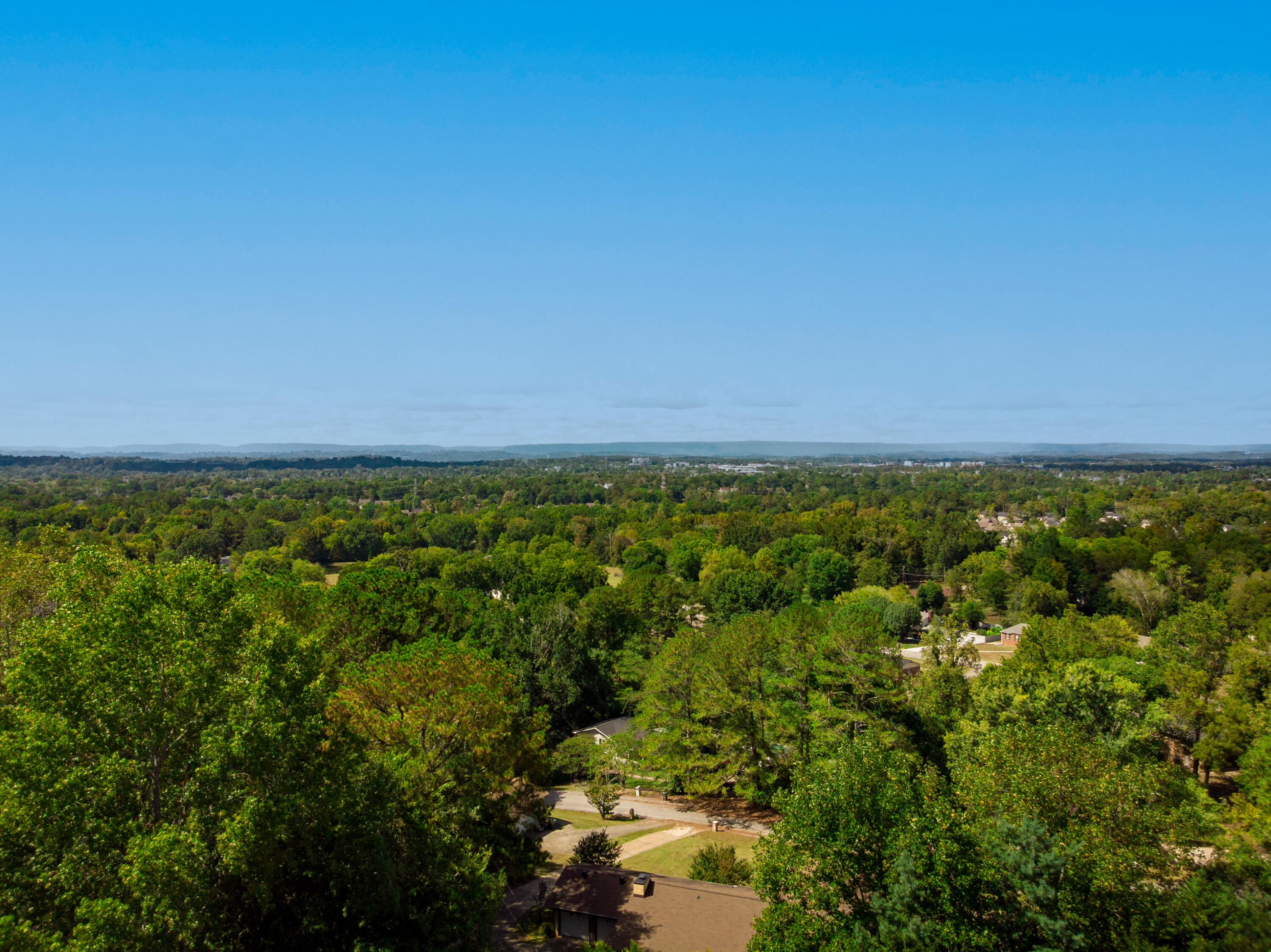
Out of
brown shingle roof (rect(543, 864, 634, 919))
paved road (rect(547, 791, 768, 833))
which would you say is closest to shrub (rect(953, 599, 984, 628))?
paved road (rect(547, 791, 768, 833))

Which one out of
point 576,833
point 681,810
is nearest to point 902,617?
point 681,810

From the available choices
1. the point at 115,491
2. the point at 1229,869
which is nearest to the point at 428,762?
the point at 1229,869

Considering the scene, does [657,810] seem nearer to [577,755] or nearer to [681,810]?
[681,810]

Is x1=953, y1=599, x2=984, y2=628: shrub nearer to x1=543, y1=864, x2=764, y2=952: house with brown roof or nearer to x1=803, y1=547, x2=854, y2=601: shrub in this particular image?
x1=803, y1=547, x2=854, y2=601: shrub

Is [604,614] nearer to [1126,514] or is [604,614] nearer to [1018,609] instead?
[1018,609]

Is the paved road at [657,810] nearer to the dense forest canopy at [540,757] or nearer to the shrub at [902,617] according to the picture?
the dense forest canopy at [540,757]

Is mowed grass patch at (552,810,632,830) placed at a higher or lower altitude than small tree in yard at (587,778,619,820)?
lower
